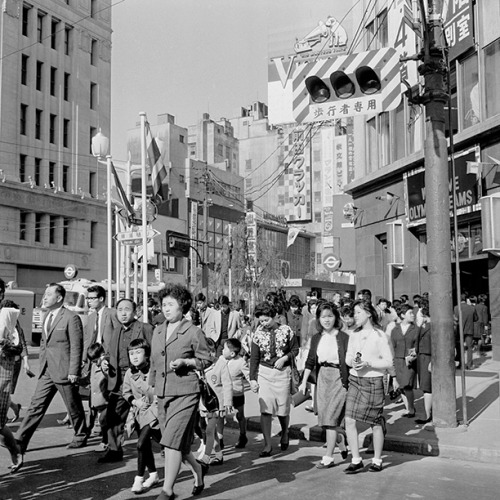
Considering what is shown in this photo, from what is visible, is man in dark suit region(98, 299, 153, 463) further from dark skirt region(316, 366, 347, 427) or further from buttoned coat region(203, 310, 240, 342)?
buttoned coat region(203, 310, 240, 342)

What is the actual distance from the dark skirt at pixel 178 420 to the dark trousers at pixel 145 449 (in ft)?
1.41

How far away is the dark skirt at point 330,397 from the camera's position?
23.7 feet

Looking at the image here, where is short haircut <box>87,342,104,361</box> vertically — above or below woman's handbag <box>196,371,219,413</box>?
above

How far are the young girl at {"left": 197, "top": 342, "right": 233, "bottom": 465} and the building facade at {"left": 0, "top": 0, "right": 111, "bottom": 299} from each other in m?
34.2

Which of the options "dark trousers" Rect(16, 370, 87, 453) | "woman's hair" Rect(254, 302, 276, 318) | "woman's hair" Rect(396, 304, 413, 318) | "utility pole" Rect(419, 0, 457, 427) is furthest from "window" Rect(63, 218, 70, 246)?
"woman's hair" Rect(254, 302, 276, 318)

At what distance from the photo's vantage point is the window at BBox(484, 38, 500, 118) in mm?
16828

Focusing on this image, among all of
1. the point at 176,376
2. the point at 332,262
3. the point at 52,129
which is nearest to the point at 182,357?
the point at 176,376

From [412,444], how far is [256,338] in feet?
7.40

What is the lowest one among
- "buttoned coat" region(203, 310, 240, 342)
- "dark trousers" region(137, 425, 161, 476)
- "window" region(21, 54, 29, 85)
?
"dark trousers" region(137, 425, 161, 476)

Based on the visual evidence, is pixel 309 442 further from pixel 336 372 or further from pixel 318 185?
pixel 318 185

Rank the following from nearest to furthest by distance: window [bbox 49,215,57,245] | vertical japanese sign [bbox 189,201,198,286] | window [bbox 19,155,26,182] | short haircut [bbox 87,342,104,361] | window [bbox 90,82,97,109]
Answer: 1. short haircut [bbox 87,342,104,361]
2. window [bbox 19,155,26,182]
3. window [bbox 49,215,57,245]
4. window [bbox 90,82,97,109]
5. vertical japanese sign [bbox 189,201,198,286]

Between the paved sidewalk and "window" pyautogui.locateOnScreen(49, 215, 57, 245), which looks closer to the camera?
the paved sidewalk

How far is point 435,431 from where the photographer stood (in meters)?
8.59

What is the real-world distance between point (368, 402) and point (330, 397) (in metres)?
0.55
